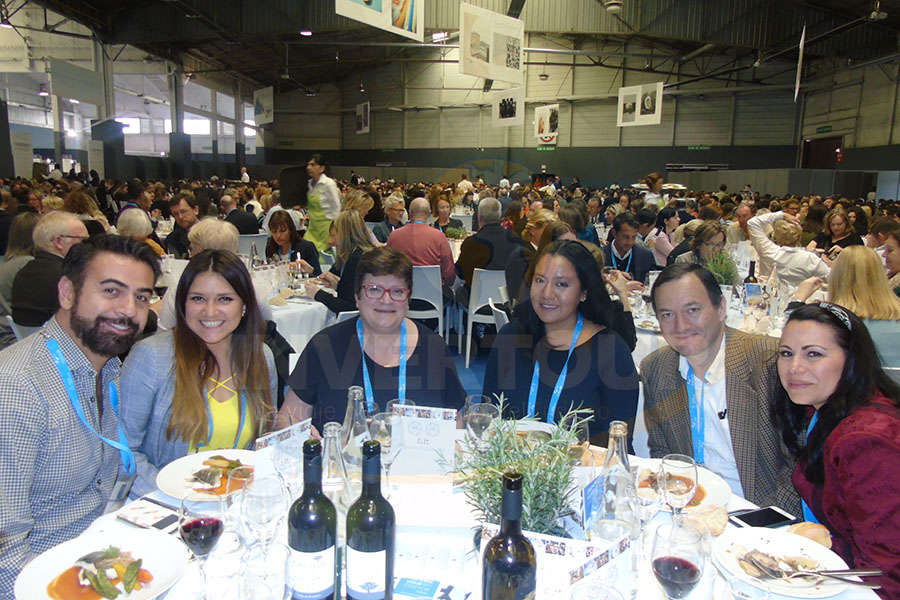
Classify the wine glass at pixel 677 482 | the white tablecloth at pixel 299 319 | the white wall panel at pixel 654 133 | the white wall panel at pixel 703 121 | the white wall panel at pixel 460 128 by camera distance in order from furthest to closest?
the white wall panel at pixel 460 128, the white wall panel at pixel 654 133, the white wall panel at pixel 703 121, the white tablecloth at pixel 299 319, the wine glass at pixel 677 482

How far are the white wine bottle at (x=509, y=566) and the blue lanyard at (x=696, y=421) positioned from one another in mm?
1301

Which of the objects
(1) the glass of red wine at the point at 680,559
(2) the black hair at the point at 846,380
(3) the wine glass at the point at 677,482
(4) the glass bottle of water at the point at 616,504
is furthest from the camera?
(2) the black hair at the point at 846,380

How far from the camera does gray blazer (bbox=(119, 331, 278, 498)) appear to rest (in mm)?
1943

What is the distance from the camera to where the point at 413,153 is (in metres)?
27.0

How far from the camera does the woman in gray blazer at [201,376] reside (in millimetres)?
1957

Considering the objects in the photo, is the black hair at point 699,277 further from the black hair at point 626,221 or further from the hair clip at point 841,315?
the black hair at point 626,221

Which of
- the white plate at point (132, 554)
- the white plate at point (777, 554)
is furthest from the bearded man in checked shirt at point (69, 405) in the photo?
the white plate at point (777, 554)

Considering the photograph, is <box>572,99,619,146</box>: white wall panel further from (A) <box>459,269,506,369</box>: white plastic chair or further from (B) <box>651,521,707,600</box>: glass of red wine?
(B) <box>651,521,707,600</box>: glass of red wine

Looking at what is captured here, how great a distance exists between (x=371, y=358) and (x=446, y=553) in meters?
1.12

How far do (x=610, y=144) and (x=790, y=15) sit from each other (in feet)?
24.2

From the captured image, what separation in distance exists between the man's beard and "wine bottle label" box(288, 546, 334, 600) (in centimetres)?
104

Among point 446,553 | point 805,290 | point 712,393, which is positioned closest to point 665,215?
point 805,290

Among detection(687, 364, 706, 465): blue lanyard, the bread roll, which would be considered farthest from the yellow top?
the bread roll

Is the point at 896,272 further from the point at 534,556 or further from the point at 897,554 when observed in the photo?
the point at 534,556
